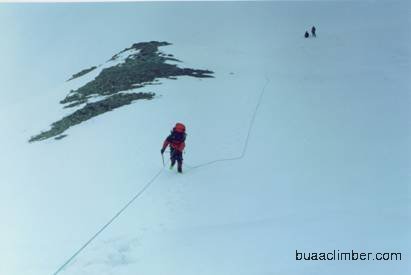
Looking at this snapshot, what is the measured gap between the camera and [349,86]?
2953 cm

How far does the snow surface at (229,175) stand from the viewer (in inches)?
364

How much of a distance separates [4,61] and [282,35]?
5536 cm

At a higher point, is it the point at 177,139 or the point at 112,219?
the point at 177,139

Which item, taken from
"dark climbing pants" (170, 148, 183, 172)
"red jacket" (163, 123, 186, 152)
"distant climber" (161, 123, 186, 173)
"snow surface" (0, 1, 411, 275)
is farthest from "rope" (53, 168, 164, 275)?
"red jacket" (163, 123, 186, 152)

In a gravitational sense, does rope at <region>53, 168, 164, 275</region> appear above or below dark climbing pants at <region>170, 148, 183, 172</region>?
below

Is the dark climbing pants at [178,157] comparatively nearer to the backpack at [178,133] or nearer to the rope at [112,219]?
the backpack at [178,133]

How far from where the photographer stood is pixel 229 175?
1393 cm

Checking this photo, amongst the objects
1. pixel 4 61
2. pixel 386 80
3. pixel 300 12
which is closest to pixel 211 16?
pixel 300 12

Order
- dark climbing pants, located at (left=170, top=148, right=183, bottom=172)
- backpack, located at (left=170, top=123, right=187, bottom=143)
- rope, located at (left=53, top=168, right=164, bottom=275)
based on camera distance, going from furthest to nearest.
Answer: dark climbing pants, located at (left=170, top=148, right=183, bottom=172), backpack, located at (left=170, top=123, right=187, bottom=143), rope, located at (left=53, top=168, right=164, bottom=275)

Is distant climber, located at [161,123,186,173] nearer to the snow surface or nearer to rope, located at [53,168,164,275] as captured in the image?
the snow surface

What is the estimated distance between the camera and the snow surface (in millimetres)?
9242

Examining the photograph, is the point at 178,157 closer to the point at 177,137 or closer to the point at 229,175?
the point at 177,137

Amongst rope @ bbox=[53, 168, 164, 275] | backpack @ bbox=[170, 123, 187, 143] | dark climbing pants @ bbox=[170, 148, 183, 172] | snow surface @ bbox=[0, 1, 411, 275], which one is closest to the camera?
rope @ bbox=[53, 168, 164, 275]

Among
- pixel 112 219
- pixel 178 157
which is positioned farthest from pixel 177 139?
pixel 112 219
